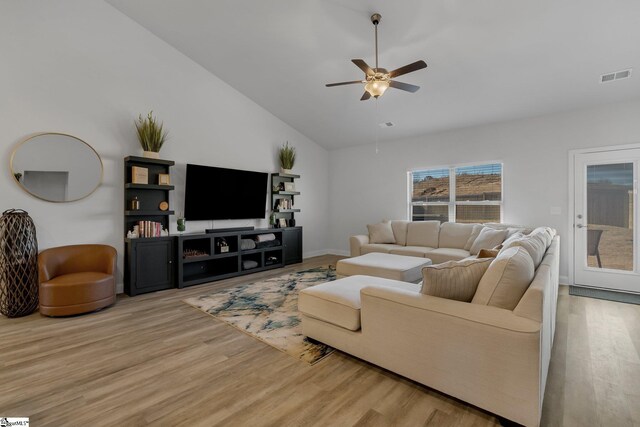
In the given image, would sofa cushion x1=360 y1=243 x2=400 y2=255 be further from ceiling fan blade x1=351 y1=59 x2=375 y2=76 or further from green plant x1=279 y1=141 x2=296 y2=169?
ceiling fan blade x1=351 y1=59 x2=375 y2=76

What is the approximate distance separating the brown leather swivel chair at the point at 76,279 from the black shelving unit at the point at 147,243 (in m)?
0.35

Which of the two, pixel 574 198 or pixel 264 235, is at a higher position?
pixel 574 198

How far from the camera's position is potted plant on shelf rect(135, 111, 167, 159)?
425cm

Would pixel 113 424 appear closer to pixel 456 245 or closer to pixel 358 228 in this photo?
pixel 456 245

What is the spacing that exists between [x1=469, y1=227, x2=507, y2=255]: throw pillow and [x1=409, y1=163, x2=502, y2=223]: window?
0.89 metres

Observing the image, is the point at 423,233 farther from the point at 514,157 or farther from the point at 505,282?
the point at 505,282

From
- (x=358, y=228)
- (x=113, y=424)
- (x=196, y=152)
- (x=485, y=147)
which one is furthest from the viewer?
(x=358, y=228)

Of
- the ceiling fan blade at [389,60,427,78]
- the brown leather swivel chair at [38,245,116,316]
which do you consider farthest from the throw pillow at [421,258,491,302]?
the brown leather swivel chair at [38,245,116,316]

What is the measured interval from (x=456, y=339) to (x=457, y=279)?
352 millimetres

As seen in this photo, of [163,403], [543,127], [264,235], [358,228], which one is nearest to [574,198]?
[543,127]

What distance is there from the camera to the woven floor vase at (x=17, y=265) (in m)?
3.18

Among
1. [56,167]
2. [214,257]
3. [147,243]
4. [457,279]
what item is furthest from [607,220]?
[56,167]

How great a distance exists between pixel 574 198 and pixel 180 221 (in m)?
6.18

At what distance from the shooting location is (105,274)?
143 inches
